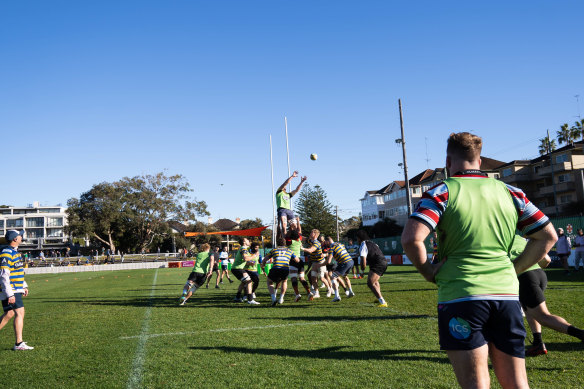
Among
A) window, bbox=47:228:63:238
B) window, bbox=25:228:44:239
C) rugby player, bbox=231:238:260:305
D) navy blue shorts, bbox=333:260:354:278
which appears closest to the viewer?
navy blue shorts, bbox=333:260:354:278

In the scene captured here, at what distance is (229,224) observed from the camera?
433ft

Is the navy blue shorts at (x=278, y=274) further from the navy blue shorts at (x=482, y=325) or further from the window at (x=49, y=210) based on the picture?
the window at (x=49, y=210)

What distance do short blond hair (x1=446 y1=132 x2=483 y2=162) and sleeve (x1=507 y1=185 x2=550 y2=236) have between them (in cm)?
31

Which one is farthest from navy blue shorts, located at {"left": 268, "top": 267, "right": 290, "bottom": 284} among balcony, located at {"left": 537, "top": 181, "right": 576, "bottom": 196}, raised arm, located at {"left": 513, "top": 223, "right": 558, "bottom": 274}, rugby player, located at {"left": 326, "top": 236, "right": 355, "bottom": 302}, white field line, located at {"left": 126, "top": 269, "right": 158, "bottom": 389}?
balcony, located at {"left": 537, "top": 181, "right": 576, "bottom": 196}

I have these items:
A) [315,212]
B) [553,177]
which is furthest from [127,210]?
[553,177]

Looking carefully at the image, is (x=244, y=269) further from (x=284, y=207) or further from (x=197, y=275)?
(x=284, y=207)

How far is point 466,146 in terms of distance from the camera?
107 inches

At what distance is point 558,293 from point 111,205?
62.7m

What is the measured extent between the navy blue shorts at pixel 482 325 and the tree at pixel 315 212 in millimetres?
68322

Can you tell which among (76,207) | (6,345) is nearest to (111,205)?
(76,207)

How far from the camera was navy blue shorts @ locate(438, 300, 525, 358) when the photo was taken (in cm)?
238

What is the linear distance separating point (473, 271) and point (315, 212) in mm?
69953

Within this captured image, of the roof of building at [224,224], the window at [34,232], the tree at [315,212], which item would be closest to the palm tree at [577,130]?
the tree at [315,212]

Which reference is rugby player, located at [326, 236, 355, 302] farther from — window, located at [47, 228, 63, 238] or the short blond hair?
window, located at [47, 228, 63, 238]
